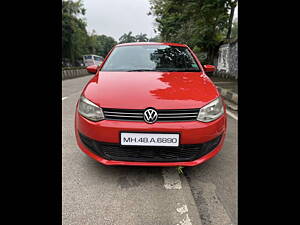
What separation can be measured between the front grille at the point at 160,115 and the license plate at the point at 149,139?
132mm

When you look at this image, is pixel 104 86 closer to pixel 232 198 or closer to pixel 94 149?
pixel 94 149

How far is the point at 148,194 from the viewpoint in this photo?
1.86 meters

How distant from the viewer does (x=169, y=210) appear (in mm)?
1668

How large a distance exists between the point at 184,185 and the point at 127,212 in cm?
62

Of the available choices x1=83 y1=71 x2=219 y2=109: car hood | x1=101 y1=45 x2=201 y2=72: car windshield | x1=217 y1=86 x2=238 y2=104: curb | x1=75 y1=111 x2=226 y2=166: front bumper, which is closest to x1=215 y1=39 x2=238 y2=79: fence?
x1=217 y1=86 x2=238 y2=104: curb

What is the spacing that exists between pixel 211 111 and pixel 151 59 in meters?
1.31

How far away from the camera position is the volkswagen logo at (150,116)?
1.85 m

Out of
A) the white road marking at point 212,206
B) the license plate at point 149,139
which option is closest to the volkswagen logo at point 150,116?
the license plate at point 149,139

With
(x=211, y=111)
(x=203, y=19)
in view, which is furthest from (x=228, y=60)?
(x=211, y=111)

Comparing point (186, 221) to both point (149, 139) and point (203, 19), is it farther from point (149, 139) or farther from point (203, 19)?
point (203, 19)

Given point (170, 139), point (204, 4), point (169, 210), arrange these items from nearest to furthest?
point (169, 210) < point (170, 139) < point (204, 4)

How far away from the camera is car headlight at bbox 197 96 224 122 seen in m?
1.93

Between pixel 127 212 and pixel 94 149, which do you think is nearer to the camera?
pixel 127 212
